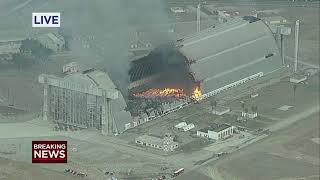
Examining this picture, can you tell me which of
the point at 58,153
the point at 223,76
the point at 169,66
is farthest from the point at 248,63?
the point at 58,153

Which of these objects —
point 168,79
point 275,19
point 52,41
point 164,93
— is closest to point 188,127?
point 164,93

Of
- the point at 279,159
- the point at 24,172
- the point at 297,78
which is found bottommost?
the point at 24,172

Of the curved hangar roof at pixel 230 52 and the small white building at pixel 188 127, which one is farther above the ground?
the curved hangar roof at pixel 230 52

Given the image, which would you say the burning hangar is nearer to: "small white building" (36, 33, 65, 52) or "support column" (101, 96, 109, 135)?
"support column" (101, 96, 109, 135)

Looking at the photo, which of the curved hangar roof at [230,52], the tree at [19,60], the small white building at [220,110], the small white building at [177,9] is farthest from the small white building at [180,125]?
the small white building at [177,9]

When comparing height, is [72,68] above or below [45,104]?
above

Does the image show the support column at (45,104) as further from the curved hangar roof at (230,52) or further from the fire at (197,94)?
the curved hangar roof at (230,52)

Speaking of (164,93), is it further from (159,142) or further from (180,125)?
(159,142)

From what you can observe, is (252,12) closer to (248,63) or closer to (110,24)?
(248,63)
